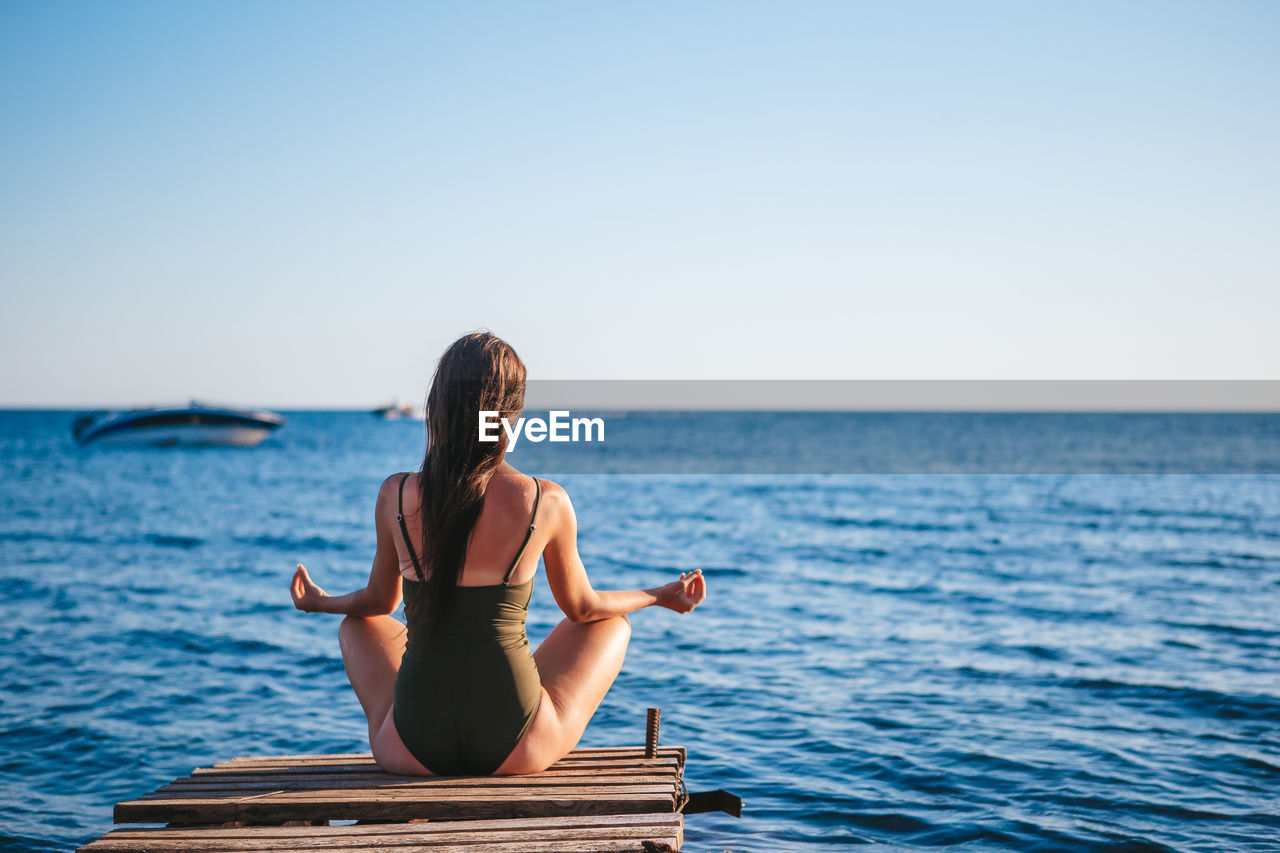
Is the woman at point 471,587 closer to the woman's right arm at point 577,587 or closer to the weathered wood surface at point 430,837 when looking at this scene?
the woman's right arm at point 577,587

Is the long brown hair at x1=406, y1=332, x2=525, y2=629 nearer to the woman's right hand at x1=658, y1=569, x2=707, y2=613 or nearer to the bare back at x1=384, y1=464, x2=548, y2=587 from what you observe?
the bare back at x1=384, y1=464, x2=548, y2=587

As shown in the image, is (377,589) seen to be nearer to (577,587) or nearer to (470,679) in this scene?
(470,679)

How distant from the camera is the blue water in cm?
722

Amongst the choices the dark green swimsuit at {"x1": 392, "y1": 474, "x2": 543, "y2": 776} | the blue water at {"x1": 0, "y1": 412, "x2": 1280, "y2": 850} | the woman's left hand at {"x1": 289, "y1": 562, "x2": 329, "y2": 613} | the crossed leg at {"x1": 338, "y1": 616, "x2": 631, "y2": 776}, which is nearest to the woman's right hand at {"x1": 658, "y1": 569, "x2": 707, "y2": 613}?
the crossed leg at {"x1": 338, "y1": 616, "x2": 631, "y2": 776}

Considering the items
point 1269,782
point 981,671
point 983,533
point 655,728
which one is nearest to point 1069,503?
point 983,533

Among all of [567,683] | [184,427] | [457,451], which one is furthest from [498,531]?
[184,427]

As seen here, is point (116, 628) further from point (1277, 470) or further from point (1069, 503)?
point (1277, 470)

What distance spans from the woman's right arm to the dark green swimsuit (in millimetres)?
110

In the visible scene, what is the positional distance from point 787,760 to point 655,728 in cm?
368

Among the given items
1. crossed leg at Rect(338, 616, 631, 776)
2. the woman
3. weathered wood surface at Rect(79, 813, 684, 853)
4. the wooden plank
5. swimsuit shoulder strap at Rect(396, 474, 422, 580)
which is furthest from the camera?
crossed leg at Rect(338, 616, 631, 776)

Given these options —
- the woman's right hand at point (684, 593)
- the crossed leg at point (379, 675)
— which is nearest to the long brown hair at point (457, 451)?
the crossed leg at point (379, 675)

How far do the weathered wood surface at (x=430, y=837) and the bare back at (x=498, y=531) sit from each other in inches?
35.7

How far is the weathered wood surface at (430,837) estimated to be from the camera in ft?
11.1

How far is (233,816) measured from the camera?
3.83 m
